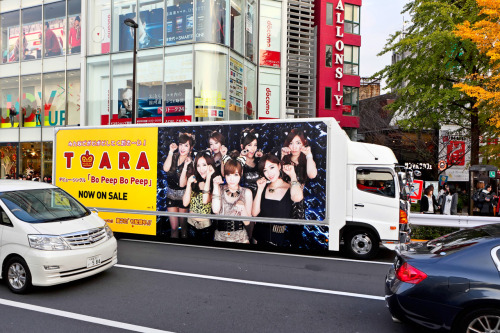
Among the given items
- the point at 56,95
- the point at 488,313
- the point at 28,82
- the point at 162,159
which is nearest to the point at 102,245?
the point at 162,159

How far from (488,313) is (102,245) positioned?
18.5ft

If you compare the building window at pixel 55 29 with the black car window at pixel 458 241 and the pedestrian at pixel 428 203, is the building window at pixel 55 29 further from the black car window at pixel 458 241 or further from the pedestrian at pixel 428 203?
the black car window at pixel 458 241

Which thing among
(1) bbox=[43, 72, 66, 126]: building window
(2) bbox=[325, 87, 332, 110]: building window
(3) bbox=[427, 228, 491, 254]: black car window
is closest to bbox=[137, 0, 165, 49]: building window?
(1) bbox=[43, 72, 66, 126]: building window

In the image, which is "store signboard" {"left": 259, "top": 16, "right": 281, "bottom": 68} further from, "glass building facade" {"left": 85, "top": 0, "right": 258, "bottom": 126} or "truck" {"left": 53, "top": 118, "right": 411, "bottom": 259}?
"truck" {"left": 53, "top": 118, "right": 411, "bottom": 259}

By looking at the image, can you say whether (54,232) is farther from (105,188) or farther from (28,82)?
(28,82)

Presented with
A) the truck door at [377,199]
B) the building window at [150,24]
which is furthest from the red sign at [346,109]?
the truck door at [377,199]

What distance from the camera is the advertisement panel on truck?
8.66 metres

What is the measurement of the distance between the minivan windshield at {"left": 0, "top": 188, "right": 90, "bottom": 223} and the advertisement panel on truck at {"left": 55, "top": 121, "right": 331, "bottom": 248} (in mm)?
2847

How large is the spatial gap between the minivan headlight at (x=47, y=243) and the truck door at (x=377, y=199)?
6.01 metres

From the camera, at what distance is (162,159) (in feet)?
32.6

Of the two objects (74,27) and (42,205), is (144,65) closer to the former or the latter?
(74,27)

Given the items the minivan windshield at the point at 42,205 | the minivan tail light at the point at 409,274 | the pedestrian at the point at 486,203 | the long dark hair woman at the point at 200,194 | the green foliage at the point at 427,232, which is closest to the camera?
the minivan tail light at the point at 409,274

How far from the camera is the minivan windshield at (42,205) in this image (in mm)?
6262

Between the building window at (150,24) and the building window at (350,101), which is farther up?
the building window at (150,24)
